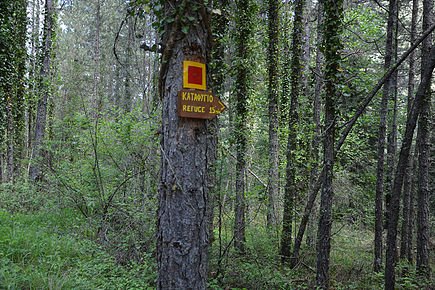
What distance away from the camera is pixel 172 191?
258 centimetres

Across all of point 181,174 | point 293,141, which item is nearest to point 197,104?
point 181,174

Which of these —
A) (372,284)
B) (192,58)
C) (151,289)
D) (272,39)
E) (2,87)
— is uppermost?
(272,39)

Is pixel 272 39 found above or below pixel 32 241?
above

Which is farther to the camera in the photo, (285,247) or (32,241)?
(285,247)

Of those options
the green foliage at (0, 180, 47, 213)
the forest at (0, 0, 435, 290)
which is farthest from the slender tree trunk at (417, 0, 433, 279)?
the green foliage at (0, 180, 47, 213)

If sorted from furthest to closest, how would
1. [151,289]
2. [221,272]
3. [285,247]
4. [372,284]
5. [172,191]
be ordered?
1. [285,247]
2. [372,284]
3. [221,272]
4. [151,289]
5. [172,191]

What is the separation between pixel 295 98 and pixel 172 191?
6.59 metres

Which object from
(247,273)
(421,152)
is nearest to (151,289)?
(247,273)

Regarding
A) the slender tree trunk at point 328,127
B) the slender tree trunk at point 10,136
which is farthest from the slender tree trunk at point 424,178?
the slender tree trunk at point 10,136

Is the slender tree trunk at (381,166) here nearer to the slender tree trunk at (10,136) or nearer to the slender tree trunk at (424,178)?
the slender tree trunk at (424,178)

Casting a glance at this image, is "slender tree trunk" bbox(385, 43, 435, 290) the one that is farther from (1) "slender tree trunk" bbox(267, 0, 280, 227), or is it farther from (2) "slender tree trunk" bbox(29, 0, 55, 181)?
(2) "slender tree trunk" bbox(29, 0, 55, 181)

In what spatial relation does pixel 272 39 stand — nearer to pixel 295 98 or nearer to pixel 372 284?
pixel 295 98

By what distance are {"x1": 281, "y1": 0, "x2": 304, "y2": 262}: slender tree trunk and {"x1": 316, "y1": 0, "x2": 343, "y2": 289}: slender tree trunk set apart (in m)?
2.53

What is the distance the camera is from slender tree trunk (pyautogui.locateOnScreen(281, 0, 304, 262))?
7.38m
